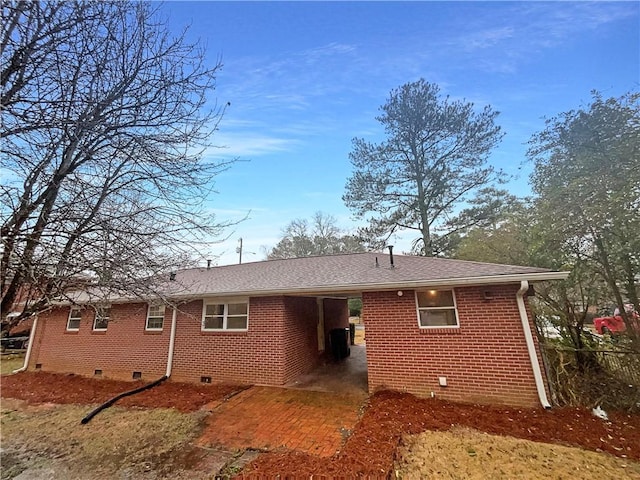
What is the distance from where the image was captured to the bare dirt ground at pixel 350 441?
3.72 meters

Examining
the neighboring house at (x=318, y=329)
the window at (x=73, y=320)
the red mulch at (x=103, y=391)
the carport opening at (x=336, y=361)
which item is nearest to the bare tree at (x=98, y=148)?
the neighboring house at (x=318, y=329)

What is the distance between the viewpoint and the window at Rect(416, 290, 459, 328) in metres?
6.59

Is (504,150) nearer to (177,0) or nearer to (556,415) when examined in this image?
(556,415)

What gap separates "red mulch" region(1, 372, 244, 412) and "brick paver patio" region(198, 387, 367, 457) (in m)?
0.95

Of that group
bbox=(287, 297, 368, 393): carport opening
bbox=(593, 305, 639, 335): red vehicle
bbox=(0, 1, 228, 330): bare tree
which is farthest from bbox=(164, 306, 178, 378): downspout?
bbox=(593, 305, 639, 335): red vehicle

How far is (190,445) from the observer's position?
182 inches

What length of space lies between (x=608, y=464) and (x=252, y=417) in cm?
556

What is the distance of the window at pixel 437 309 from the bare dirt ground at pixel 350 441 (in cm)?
167

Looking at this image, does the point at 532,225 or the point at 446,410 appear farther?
the point at 532,225

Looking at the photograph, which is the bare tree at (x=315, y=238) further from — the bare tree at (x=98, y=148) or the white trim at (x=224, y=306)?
the bare tree at (x=98, y=148)

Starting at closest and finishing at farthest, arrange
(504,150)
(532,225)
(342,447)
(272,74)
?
(342,447)
(272,74)
(532,225)
(504,150)

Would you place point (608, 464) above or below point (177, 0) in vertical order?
below

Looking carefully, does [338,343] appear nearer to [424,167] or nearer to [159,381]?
[159,381]

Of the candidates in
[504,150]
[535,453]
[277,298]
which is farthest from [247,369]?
[504,150]
